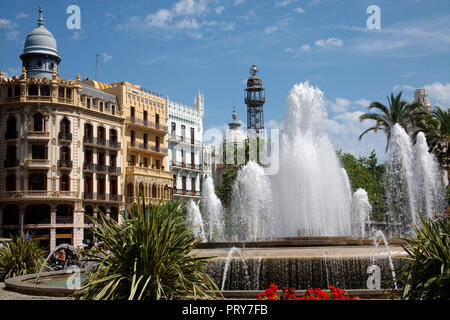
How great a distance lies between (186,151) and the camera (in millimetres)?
66312

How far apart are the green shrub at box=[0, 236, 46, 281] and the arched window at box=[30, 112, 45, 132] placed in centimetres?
3137

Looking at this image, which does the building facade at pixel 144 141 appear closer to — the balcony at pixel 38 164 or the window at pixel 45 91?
the window at pixel 45 91

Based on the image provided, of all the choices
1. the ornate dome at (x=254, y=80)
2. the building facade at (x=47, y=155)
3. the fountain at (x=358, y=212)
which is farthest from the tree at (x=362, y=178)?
the ornate dome at (x=254, y=80)

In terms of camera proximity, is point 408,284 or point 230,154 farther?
point 230,154

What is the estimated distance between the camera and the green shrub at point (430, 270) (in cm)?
795

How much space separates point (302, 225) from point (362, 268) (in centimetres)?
938

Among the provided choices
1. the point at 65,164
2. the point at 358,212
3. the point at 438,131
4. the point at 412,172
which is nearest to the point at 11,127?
the point at 65,164

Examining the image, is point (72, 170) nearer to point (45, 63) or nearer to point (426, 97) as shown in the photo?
point (45, 63)

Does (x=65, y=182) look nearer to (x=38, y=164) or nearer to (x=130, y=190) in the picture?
(x=38, y=164)

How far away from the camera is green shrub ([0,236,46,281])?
18.6 meters

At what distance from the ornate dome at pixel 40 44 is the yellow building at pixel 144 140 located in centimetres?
663

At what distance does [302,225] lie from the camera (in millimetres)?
23766

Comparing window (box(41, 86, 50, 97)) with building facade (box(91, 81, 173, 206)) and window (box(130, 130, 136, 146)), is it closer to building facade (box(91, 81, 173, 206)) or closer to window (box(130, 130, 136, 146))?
building facade (box(91, 81, 173, 206))
